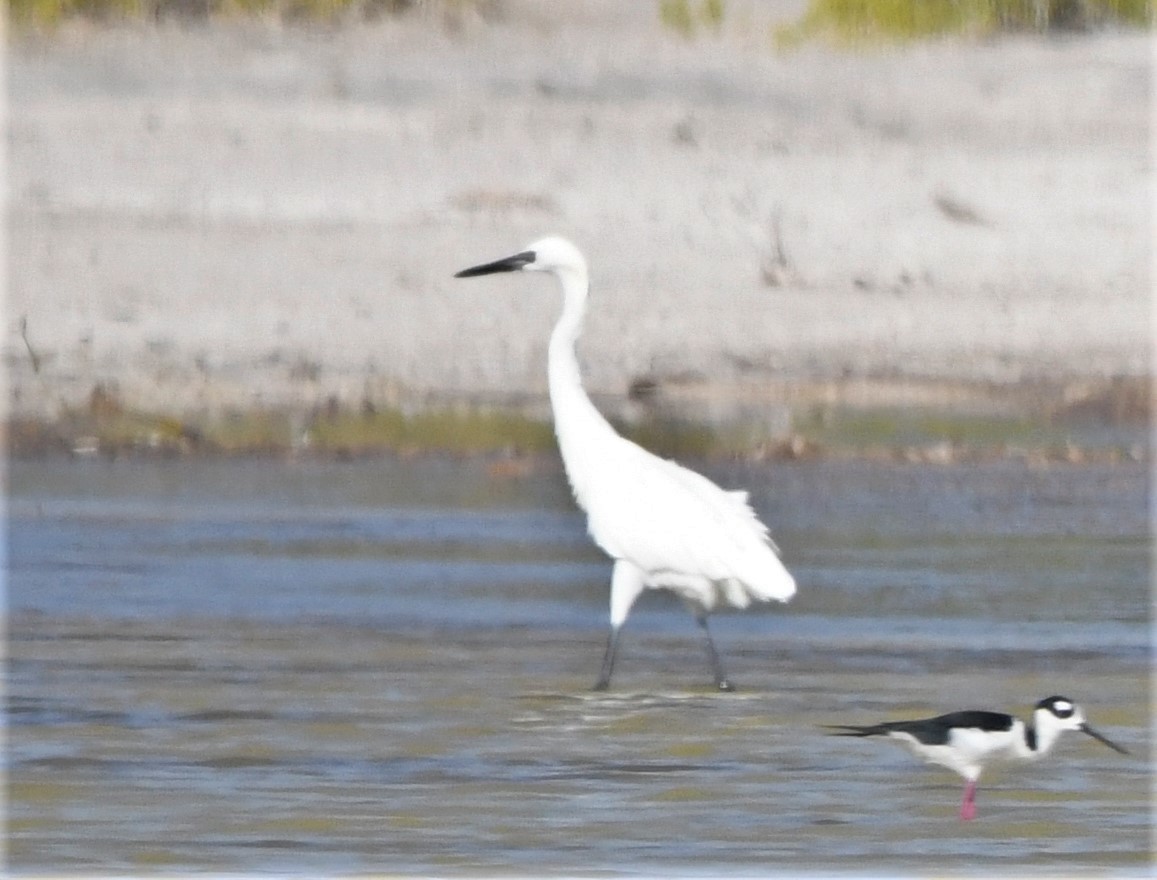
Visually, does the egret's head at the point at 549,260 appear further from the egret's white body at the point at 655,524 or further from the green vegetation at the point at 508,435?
the green vegetation at the point at 508,435

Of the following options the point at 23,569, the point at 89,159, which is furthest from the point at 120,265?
the point at 23,569

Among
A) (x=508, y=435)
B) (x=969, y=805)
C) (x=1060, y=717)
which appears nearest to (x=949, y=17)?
(x=508, y=435)

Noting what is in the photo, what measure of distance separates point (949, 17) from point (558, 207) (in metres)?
4.70

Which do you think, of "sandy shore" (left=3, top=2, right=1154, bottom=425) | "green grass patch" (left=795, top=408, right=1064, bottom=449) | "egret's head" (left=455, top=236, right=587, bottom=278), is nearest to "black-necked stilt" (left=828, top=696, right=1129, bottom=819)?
"egret's head" (left=455, top=236, right=587, bottom=278)

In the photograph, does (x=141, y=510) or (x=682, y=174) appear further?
(x=682, y=174)

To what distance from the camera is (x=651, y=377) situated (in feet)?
53.8

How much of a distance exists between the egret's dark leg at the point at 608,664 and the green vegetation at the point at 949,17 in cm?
1347

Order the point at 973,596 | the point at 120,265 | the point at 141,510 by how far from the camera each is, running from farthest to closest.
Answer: the point at 120,265
the point at 141,510
the point at 973,596

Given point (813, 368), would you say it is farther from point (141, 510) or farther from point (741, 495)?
point (741, 495)

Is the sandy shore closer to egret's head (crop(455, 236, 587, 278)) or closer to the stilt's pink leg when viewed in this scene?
egret's head (crop(455, 236, 587, 278))

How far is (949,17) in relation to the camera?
22.4m

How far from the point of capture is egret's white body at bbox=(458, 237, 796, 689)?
9.02 metres

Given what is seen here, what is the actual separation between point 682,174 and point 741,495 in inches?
415

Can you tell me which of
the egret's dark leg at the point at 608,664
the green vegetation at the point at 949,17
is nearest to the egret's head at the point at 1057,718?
the egret's dark leg at the point at 608,664
